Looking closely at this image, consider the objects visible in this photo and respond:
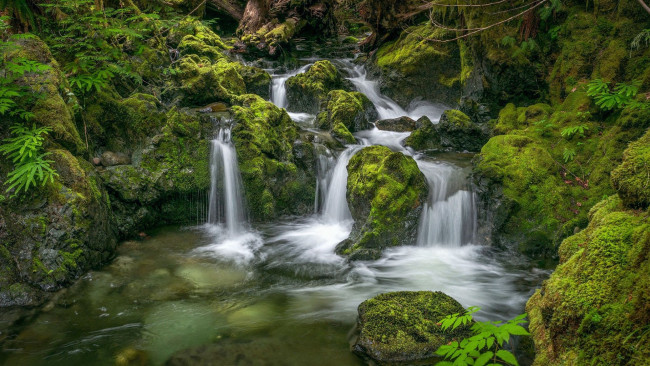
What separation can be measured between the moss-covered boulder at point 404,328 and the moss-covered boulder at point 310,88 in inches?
320

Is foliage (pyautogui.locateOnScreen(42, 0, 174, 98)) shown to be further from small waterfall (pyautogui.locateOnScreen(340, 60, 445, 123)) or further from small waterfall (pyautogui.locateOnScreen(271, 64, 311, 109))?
small waterfall (pyautogui.locateOnScreen(340, 60, 445, 123))

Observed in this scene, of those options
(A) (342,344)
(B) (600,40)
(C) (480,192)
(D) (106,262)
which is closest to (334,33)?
(B) (600,40)

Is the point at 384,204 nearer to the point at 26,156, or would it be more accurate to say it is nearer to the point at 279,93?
the point at 26,156

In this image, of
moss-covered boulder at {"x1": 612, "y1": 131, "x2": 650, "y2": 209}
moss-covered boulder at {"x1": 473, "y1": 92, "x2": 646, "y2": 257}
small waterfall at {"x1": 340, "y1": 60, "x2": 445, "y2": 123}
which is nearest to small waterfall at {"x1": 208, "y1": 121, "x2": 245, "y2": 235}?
moss-covered boulder at {"x1": 473, "y1": 92, "x2": 646, "y2": 257}

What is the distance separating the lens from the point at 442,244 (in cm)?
679

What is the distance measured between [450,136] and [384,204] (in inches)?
151

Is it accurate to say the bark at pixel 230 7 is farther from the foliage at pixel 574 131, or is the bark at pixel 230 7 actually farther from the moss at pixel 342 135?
the foliage at pixel 574 131

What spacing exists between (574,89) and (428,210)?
171 inches

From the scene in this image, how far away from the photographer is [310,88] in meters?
11.6

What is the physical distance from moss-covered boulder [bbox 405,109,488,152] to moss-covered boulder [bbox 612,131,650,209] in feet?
20.9

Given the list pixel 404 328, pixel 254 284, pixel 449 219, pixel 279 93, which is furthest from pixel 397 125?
pixel 404 328

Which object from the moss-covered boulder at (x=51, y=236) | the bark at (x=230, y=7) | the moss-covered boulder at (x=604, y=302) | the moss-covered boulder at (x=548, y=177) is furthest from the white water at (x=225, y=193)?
the bark at (x=230, y=7)

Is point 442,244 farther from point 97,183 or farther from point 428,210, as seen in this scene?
point 97,183

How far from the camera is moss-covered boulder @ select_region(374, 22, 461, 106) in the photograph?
11992 mm
